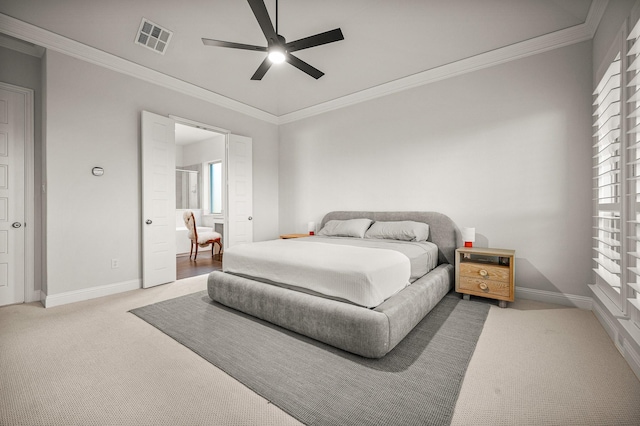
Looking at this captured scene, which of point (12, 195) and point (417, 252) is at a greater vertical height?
point (12, 195)

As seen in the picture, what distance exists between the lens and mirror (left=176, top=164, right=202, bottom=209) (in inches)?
296

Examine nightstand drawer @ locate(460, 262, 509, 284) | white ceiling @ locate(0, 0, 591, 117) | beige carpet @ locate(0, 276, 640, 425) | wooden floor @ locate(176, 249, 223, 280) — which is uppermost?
white ceiling @ locate(0, 0, 591, 117)

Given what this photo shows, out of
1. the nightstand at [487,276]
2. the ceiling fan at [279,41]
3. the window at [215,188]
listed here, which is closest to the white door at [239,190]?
the ceiling fan at [279,41]

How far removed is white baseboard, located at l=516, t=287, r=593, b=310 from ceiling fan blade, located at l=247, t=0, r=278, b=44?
366 cm

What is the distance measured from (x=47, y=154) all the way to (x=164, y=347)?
2.48 metres

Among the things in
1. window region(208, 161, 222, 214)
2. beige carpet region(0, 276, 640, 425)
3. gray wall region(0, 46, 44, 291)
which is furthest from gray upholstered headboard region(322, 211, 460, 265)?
window region(208, 161, 222, 214)

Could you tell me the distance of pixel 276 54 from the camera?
8.32 ft

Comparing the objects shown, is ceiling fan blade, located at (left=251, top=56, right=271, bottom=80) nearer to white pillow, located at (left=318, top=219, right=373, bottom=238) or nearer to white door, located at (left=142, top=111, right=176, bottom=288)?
white door, located at (left=142, top=111, right=176, bottom=288)

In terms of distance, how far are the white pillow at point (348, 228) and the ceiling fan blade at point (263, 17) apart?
8.11ft

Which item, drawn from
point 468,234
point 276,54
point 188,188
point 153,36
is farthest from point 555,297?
point 188,188

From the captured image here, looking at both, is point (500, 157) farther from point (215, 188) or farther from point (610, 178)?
point (215, 188)

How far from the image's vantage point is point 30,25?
2.77 metres

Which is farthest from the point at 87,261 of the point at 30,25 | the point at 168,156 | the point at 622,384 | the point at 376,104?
the point at 622,384

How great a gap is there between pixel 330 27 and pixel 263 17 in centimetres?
133
